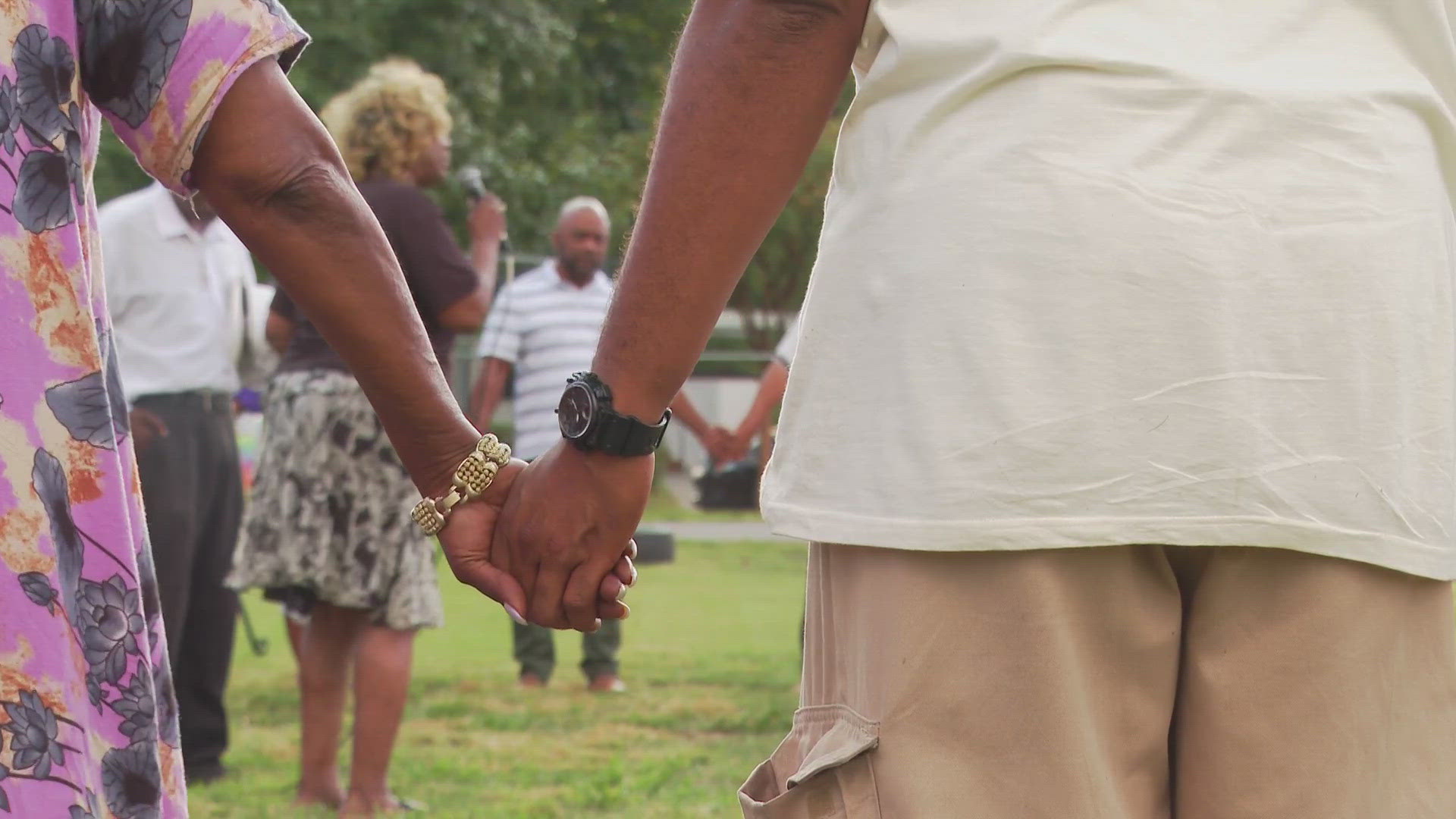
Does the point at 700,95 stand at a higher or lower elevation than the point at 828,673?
higher

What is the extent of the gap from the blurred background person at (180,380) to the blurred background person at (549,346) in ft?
5.76

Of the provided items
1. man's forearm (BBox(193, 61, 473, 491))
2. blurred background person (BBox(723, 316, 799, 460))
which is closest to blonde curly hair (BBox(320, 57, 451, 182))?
blurred background person (BBox(723, 316, 799, 460))

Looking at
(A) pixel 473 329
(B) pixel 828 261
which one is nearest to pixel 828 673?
(B) pixel 828 261

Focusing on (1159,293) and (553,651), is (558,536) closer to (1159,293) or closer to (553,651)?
(1159,293)

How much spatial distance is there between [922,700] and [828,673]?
15 centimetres

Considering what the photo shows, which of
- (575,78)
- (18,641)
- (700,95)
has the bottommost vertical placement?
(575,78)

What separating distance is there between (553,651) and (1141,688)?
6.88 metres

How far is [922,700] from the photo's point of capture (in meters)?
1.74

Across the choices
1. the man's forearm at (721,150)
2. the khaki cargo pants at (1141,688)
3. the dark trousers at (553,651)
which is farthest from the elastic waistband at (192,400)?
the khaki cargo pants at (1141,688)

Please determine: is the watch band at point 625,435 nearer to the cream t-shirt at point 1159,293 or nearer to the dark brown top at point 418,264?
the cream t-shirt at point 1159,293

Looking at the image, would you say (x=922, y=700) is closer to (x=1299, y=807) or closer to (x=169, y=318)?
(x=1299, y=807)

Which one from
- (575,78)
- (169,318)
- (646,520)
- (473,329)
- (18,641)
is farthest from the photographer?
(575,78)

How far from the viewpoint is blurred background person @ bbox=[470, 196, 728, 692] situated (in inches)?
322

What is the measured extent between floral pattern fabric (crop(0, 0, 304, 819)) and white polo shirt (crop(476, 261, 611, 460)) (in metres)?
6.29
